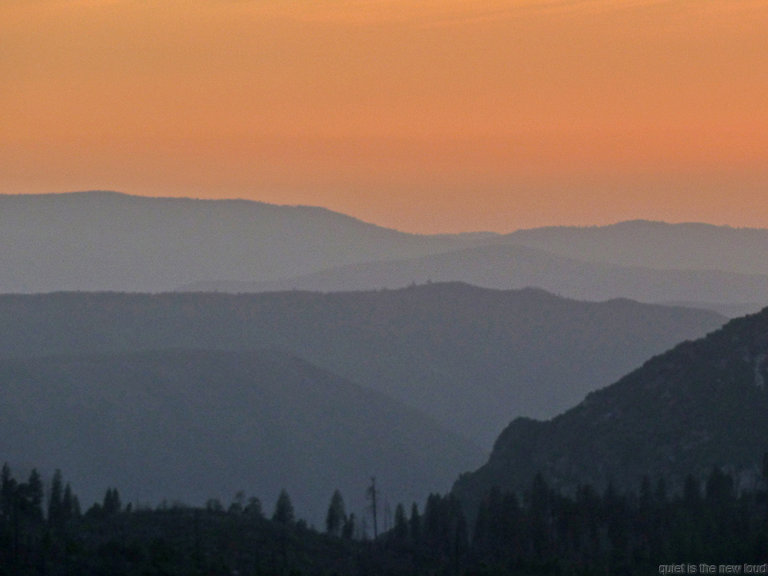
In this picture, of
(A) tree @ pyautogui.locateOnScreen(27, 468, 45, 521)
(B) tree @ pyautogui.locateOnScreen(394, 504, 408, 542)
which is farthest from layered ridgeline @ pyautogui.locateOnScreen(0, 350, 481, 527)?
(A) tree @ pyautogui.locateOnScreen(27, 468, 45, 521)

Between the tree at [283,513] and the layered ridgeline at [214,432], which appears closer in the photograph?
the tree at [283,513]

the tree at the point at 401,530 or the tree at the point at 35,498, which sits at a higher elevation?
the tree at the point at 35,498

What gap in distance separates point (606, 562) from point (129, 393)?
327 ft

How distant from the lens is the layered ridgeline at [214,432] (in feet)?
512

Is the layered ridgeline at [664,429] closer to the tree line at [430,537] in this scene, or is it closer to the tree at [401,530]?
the tree line at [430,537]

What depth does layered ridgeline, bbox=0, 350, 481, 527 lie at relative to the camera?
512 ft

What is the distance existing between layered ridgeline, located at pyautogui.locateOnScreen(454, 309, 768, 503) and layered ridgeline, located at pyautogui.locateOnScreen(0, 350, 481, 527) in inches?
1515

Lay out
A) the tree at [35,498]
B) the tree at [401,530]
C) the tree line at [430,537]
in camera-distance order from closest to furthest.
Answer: the tree line at [430,537] → the tree at [35,498] → the tree at [401,530]

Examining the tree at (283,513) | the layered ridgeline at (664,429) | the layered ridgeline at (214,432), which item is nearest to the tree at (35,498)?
the tree at (283,513)

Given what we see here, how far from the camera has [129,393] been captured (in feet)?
569

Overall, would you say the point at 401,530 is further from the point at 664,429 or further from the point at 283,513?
the point at 664,429

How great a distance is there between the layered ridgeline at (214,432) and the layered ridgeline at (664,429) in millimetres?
38488

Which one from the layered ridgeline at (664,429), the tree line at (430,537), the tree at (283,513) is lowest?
the tree line at (430,537)

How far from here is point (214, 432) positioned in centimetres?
16725
